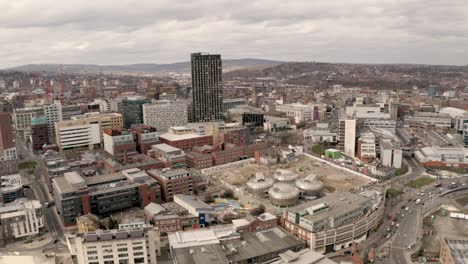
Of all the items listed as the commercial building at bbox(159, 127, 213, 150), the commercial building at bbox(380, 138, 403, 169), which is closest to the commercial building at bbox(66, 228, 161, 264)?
the commercial building at bbox(159, 127, 213, 150)

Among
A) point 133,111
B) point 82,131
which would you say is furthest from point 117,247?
point 133,111

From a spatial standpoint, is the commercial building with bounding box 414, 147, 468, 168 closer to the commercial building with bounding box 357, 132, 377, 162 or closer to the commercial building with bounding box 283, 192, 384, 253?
the commercial building with bounding box 357, 132, 377, 162

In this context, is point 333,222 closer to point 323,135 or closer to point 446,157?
point 446,157

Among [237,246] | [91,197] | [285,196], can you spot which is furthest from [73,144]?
[237,246]

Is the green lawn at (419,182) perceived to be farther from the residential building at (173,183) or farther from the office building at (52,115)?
the office building at (52,115)

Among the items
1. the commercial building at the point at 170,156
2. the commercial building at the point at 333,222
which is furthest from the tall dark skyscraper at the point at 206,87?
the commercial building at the point at 333,222

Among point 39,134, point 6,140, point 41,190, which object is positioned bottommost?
point 41,190
